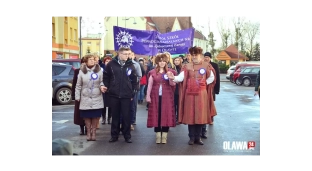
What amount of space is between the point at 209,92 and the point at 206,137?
3.08 feet

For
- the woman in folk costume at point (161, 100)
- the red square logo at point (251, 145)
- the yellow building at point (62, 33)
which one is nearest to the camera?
the yellow building at point (62, 33)

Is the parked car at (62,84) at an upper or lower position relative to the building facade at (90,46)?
lower

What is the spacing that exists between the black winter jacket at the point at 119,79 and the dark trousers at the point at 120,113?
11 cm

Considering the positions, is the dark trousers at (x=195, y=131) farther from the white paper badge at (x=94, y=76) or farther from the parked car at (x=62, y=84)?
the parked car at (x=62, y=84)

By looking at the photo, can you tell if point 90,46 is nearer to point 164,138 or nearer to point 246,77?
point 164,138

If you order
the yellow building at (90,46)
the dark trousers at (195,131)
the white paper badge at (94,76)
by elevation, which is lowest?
the dark trousers at (195,131)

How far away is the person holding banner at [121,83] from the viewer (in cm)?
651

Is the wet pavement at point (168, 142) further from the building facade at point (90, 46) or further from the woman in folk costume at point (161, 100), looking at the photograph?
the building facade at point (90, 46)

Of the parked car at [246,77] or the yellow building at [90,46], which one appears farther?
the parked car at [246,77]

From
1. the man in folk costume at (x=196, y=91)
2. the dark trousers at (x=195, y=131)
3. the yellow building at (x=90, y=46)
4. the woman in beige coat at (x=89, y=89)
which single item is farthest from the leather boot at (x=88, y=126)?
the dark trousers at (x=195, y=131)

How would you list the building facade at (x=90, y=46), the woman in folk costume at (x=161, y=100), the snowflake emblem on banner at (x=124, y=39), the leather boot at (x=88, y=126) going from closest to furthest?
the building facade at (x=90, y=46) < the woman in folk costume at (x=161, y=100) < the leather boot at (x=88, y=126) < the snowflake emblem on banner at (x=124, y=39)
